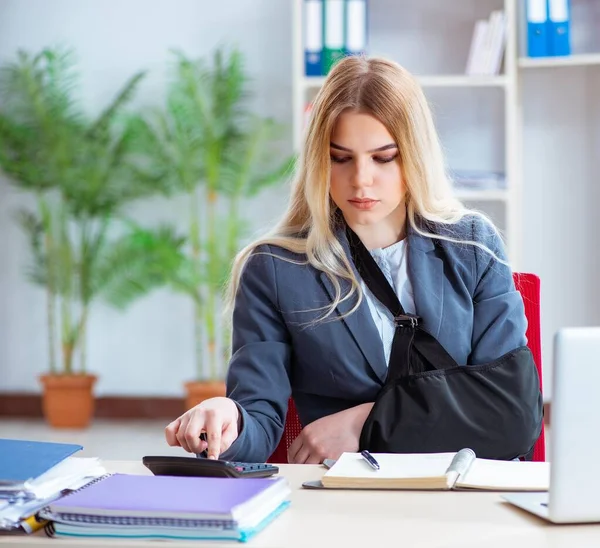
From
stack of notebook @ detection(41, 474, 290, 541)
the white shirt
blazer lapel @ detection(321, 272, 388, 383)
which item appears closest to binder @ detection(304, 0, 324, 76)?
the white shirt

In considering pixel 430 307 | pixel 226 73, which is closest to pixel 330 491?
pixel 430 307

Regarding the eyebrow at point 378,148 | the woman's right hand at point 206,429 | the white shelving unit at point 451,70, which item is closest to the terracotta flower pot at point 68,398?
the white shelving unit at point 451,70

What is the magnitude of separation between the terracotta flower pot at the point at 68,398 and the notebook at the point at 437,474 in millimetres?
3738

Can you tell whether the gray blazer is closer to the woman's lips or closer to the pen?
the woman's lips

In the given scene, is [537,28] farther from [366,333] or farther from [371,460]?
[371,460]

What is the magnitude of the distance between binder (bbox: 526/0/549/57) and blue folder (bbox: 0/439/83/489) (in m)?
3.50

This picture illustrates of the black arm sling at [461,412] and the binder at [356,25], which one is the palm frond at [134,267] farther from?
the black arm sling at [461,412]

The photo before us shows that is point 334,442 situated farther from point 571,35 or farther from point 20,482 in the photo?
point 571,35

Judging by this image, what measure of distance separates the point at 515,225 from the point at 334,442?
308cm

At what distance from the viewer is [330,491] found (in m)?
1.32

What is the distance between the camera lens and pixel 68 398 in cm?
502

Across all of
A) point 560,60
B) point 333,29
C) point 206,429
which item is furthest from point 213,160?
point 206,429

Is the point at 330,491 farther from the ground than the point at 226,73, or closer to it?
closer to it

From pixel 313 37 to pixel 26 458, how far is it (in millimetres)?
3415
